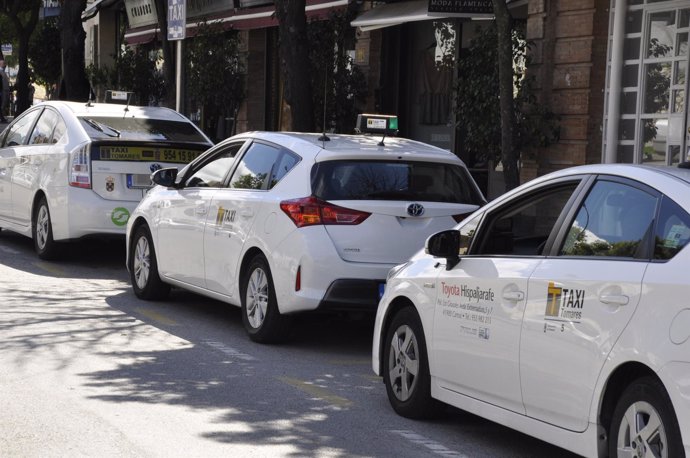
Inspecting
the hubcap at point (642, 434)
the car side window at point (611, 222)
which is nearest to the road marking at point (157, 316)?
the car side window at point (611, 222)

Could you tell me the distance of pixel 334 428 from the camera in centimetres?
698

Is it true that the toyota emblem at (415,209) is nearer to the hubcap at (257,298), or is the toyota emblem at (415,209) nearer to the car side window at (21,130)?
the hubcap at (257,298)

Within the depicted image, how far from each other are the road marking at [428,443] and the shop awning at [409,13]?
1136cm

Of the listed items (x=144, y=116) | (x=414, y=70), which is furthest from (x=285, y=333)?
(x=414, y=70)

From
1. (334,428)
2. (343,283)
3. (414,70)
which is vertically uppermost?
(414,70)

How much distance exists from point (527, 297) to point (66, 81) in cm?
2288

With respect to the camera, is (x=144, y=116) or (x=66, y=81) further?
(x=66, y=81)

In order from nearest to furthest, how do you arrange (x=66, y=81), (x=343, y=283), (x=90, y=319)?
(x=343, y=283), (x=90, y=319), (x=66, y=81)

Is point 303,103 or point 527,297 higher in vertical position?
point 303,103

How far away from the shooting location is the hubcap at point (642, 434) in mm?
5055

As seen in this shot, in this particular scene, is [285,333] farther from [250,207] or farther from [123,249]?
[123,249]

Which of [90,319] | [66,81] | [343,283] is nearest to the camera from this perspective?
[343,283]

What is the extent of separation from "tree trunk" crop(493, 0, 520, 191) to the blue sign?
5371mm

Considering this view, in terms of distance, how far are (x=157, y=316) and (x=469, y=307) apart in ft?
15.9
